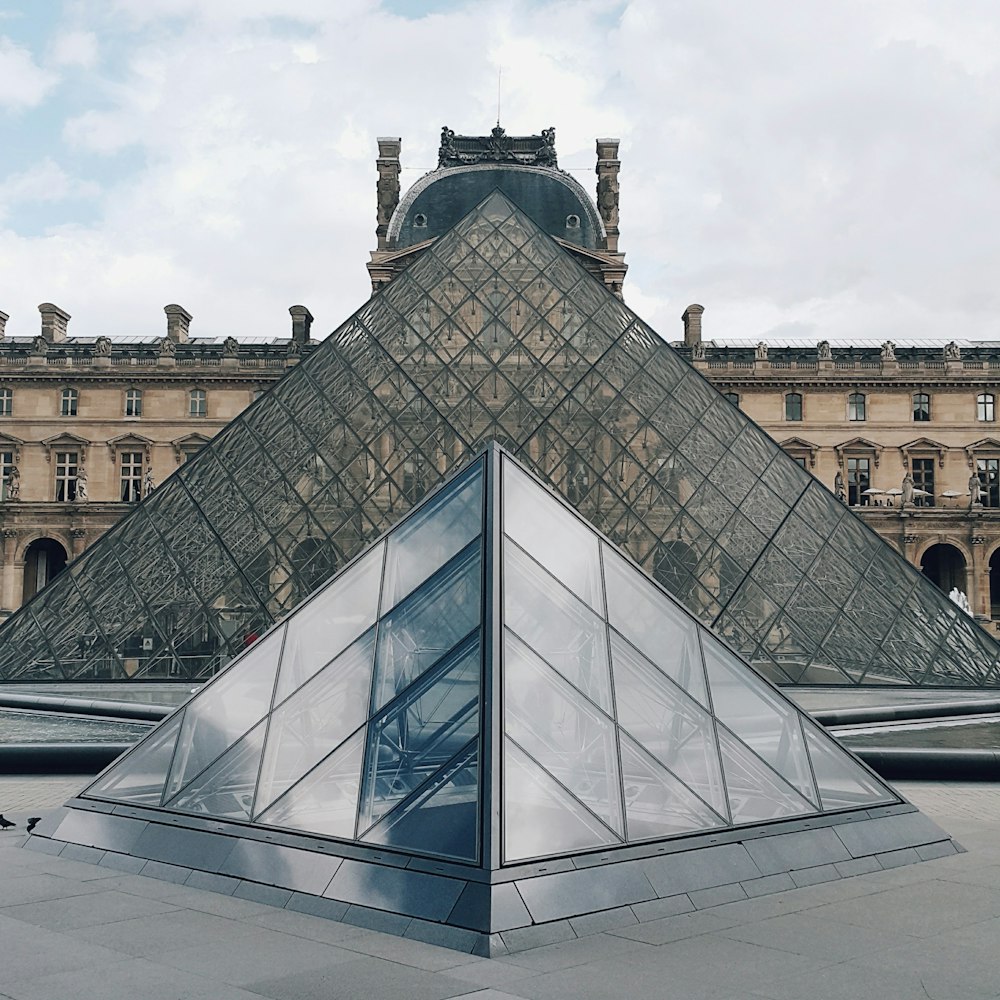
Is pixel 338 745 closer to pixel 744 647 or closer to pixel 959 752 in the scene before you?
pixel 959 752

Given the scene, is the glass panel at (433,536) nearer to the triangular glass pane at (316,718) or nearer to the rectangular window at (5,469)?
the triangular glass pane at (316,718)

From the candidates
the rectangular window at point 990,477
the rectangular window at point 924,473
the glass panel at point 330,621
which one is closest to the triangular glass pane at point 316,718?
the glass panel at point 330,621

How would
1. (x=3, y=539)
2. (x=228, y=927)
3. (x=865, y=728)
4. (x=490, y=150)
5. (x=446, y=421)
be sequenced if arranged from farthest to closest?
1. (x=490, y=150)
2. (x=3, y=539)
3. (x=446, y=421)
4. (x=865, y=728)
5. (x=228, y=927)

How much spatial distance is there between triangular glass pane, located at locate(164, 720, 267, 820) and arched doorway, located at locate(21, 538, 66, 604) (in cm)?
4548

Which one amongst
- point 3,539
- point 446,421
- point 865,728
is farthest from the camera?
point 3,539

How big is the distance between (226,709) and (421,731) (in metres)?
1.69

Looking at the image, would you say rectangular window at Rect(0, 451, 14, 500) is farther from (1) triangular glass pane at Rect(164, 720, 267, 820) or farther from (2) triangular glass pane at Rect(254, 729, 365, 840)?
(2) triangular glass pane at Rect(254, 729, 365, 840)

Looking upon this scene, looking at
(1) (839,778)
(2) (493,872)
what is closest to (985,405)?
(1) (839,778)

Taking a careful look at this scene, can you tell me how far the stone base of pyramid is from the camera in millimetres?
4410

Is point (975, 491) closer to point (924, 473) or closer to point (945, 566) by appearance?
point (924, 473)

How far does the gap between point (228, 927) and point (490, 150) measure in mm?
50119

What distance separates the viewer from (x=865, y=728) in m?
11.5

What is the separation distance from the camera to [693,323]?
51.5m

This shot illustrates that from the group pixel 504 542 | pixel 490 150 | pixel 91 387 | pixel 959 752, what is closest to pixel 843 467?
pixel 490 150
